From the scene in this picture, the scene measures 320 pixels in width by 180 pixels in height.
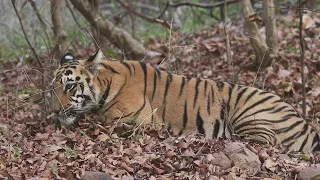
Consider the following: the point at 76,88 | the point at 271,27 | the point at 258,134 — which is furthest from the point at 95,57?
the point at 271,27

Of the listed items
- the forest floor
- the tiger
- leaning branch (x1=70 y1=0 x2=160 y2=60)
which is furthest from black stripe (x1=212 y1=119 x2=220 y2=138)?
leaning branch (x1=70 y1=0 x2=160 y2=60)

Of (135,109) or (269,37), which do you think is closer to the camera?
(135,109)

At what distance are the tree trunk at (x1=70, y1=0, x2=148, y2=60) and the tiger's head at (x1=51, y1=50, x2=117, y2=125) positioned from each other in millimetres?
2502

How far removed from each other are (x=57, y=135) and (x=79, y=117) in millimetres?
850

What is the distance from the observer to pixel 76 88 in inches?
258

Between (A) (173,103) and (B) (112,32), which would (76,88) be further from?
(B) (112,32)

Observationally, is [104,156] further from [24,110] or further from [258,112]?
[24,110]

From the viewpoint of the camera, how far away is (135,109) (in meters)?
6.55

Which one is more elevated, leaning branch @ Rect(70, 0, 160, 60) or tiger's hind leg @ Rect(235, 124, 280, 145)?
leaning branch @ Rect(70, 0, 160, 60)

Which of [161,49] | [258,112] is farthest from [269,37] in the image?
[258,112]

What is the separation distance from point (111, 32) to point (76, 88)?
305 centimetres

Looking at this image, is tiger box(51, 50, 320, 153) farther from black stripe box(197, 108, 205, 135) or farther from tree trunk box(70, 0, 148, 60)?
tree trunk box(70, 0, 148, 60)

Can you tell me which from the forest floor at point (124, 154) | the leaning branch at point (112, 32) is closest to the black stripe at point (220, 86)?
the forest floor at point (124, 154)

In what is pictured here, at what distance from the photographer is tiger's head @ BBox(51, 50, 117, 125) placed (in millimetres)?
6371
